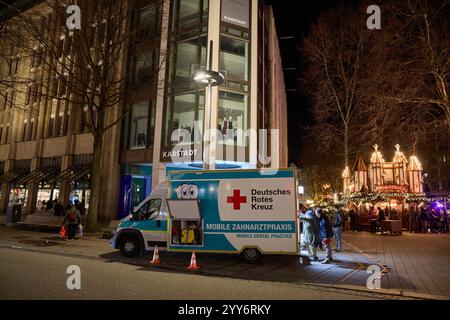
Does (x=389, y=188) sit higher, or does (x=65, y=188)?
(x=389, y=188)

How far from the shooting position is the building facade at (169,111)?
2316 cm

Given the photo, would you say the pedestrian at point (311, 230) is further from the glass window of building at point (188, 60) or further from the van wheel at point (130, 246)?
the glass window of building at point (188, 60)

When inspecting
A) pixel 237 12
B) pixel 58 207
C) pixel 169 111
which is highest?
pixel 237 12

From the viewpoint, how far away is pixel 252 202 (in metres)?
10.8

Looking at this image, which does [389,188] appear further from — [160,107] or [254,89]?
[160,107]

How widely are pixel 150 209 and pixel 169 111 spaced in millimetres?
13341

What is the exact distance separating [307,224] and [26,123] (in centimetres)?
3414

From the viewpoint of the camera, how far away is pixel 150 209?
12016mm

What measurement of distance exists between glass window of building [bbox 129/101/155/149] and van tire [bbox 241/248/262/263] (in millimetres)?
16085

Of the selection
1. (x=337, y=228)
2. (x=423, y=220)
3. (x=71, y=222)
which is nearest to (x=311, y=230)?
(x=337, y=228)

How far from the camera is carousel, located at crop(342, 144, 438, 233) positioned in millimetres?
26297

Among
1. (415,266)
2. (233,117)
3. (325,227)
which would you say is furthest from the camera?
(233,117)

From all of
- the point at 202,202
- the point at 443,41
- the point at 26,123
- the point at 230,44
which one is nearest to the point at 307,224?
the point at 202,202
